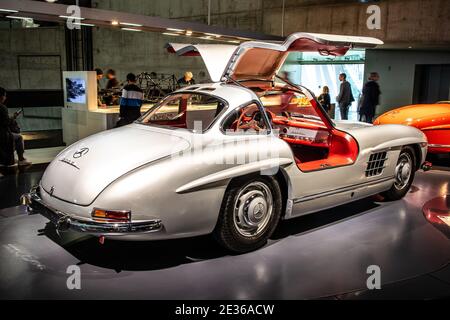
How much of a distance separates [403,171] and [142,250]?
3.55 m

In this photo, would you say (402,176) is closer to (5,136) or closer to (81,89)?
(5,136)

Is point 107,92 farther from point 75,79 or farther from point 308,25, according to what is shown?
point 308,25

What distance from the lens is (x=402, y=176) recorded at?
18.8 feet

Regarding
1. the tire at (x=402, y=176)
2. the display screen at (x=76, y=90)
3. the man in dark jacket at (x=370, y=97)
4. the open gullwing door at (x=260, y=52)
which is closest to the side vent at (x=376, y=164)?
the tire at (x=402, y=176)

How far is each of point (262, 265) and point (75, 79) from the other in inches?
298

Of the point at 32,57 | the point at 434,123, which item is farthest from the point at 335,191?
the point at 32,57

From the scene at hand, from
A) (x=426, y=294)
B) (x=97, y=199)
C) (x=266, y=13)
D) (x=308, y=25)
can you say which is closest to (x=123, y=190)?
(x=97, y=199)

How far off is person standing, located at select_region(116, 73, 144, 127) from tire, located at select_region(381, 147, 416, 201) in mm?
4405

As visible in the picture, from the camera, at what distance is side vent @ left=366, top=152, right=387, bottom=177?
16.7 ft

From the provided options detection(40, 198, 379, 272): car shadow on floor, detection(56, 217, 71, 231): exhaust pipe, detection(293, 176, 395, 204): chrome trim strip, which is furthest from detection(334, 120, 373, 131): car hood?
detection(56, 217, 71, 231): exhaust pipe

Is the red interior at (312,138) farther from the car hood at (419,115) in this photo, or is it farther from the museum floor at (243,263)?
the car hood at (419,115)

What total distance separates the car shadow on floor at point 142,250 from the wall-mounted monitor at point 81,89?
5.47 metres
